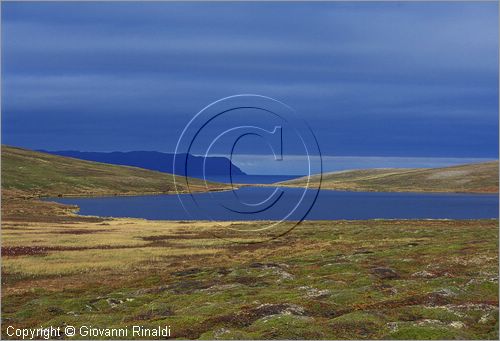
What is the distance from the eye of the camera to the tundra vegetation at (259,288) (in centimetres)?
3086

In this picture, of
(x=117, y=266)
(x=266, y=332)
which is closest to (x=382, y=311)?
(x=266, y=332)

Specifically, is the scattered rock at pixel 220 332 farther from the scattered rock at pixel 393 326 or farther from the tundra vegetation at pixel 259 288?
the scattered rock at pixel 393 326

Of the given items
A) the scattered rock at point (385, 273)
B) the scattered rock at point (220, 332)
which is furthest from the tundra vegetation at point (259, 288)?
the scattered rock at point (385, 273)

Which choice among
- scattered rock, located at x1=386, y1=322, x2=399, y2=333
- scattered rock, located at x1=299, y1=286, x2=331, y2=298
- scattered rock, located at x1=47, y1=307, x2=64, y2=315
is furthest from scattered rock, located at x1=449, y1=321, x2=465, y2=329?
scattered rock, located at x1=47, y1=307, x2=64, y2=315

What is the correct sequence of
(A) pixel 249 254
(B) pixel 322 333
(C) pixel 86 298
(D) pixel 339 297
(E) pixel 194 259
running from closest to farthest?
1. (B) pixel 322 333
2. (D) pixel 339 297
3. (C) pixel 86 298
4. (E) pixel 194 259
5. (A) pixel 249 254

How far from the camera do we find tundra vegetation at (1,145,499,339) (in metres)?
30.9

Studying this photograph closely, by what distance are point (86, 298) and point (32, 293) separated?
753 cm

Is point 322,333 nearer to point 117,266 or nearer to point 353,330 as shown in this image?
point 353,330

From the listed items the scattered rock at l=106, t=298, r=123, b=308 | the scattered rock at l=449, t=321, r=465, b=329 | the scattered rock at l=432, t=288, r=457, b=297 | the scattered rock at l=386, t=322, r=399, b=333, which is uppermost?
the scattered rock at l=432, t=288, r=457, b=297

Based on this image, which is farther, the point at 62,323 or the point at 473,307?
the point at 62,323

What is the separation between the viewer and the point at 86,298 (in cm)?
4425

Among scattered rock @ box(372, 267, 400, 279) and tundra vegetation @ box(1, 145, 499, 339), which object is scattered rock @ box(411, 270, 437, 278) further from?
scattered rock @ box(372, 267, 400, 279)

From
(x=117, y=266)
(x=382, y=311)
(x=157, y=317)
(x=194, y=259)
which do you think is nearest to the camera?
(x=382, y=311)

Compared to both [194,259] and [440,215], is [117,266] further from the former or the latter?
[440,215]
